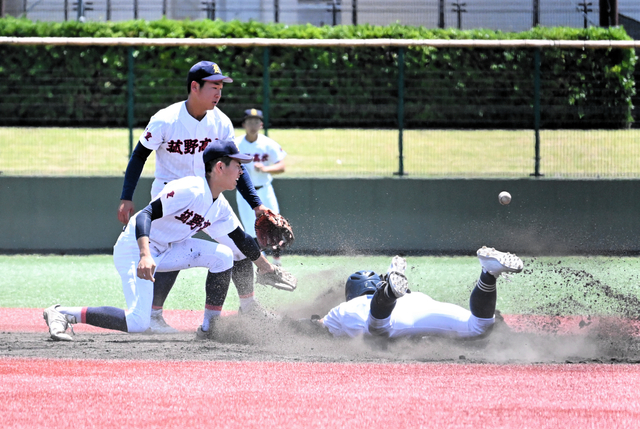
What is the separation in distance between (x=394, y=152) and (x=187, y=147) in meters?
6.37

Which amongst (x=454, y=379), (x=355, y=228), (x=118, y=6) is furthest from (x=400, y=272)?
(x=118, y=6)

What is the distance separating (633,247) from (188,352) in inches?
307

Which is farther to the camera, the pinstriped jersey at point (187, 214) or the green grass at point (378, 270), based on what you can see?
the green grass at point (378, 270)

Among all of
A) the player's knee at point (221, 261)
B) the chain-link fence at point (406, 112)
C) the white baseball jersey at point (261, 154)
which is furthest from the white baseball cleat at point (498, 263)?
the chain-link fence at point (406, 112)

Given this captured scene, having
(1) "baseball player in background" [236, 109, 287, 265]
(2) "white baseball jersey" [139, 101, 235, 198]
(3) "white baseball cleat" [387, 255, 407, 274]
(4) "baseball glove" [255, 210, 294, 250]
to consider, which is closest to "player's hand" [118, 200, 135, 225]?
(2) "white baseball jersey" [139, 101, 235, 198]

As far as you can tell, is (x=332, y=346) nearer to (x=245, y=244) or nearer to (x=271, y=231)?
(x=245, y=244)

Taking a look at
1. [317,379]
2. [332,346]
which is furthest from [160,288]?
[317,379]

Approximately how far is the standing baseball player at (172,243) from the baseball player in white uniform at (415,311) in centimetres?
105

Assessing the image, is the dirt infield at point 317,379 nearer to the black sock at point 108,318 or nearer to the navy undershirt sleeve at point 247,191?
the black sock at point 108,318

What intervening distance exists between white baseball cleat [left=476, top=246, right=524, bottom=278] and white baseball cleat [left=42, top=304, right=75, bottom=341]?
9.72 ft

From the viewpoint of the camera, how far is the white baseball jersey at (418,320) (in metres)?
5.62

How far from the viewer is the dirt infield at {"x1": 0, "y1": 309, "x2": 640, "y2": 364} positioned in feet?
18.3

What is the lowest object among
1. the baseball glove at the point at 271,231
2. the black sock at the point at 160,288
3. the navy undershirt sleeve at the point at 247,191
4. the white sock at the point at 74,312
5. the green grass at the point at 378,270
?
the green grass at the point at 378,270

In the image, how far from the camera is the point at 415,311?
5652mm
